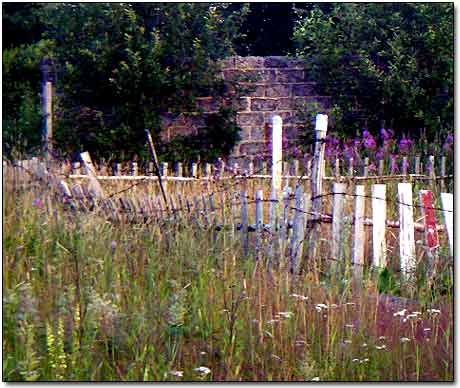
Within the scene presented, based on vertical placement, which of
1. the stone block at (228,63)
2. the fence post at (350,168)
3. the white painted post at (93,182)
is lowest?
the white painted post at (93,182)

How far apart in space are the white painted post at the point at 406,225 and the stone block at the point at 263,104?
216 inches

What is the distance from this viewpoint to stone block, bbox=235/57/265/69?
10.4 m

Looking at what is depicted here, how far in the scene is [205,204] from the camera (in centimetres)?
557

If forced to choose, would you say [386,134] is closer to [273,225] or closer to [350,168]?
[350,168]

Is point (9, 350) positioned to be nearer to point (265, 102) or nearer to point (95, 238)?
point (95, 238)

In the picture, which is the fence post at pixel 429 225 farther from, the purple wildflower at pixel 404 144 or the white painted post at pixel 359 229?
the purple wildflower at pixel 404 144

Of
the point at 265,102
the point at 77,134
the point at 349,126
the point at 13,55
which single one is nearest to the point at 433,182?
the point at 349,126

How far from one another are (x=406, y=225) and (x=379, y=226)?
0.62 feet

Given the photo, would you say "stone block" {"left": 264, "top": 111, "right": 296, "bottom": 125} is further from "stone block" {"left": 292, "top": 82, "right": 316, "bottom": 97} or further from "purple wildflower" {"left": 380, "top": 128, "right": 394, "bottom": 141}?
"purple wildflower" {"left": 380, "top": 128, "right": 394, "bottom": 141}

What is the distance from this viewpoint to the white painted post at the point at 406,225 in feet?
17.5

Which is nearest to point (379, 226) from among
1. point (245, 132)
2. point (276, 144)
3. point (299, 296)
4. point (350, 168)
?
point (299, 296)

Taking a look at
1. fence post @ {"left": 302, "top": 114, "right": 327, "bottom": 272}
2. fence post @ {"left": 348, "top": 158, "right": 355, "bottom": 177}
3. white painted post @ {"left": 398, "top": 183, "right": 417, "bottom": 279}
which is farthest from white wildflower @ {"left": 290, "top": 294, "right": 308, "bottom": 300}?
fence post @ {"left": 348, "top": 158, "right": 355, "bottom": 177}

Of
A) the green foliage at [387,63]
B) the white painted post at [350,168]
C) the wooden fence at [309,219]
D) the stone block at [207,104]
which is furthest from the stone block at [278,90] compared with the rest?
the wooden fence at [309,219]

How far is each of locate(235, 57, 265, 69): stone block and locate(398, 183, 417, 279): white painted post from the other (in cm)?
539
